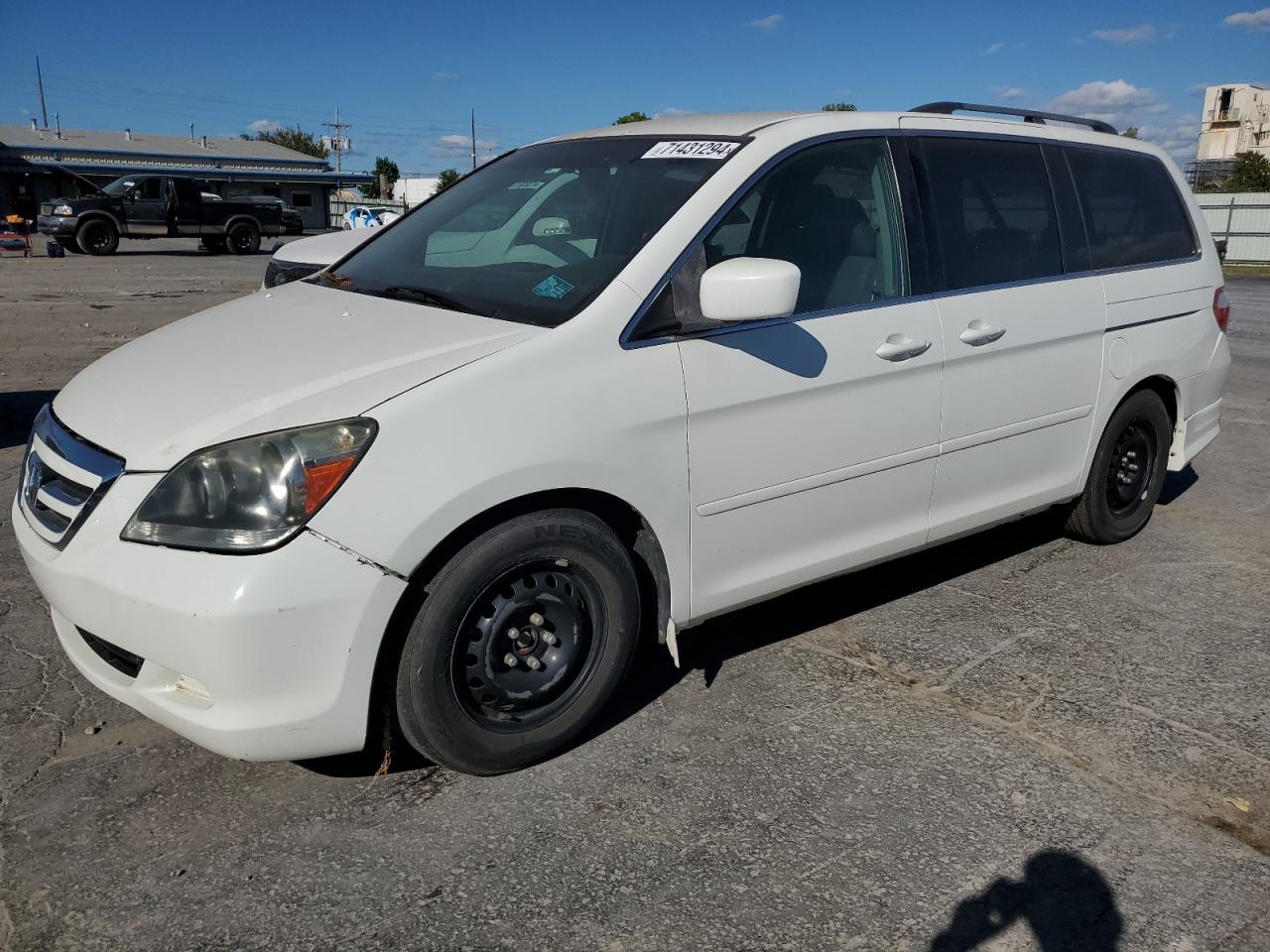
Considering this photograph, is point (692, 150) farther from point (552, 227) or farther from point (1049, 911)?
point (1049, 911)

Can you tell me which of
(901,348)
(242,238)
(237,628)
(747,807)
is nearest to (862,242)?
(901,348)

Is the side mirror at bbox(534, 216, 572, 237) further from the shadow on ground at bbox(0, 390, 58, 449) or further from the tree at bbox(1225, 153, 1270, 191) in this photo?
the tree at bbox(1225, 153, 1270, 191)

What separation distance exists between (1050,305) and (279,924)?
341 cm

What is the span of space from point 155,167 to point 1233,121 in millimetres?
64344

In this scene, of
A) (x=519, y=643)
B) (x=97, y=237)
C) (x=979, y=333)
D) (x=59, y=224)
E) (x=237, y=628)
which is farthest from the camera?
(x=97, y=237)

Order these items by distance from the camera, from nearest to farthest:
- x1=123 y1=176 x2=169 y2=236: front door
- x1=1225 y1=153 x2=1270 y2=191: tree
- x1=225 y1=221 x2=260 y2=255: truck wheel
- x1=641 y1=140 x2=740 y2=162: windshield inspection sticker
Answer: x1=641 y1=140 x2=740 y2=162: windshield inspection sticker < x1=123 y1=176 x2=169 y2=236: front door < x1=225 y1=221 x2=260 y2=255: truck wheel < x1=1225 y1=153 x2=1270 y2=191: tree

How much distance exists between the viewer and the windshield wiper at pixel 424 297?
Result: 3.31 m

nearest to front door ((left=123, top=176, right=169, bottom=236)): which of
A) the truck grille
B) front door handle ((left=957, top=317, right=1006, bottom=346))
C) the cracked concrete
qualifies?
the cracked concrete

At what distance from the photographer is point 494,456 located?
278 centimetres

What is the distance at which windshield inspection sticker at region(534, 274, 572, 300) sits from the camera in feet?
10.5

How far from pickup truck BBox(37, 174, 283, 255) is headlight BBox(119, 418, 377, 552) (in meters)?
27.3

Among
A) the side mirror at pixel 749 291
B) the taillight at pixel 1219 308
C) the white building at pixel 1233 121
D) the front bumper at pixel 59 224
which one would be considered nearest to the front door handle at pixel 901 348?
the side mirror at pixel 749 291

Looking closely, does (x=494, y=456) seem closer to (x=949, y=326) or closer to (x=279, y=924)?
(x=279, y=924)

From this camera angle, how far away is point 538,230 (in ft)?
12.3
